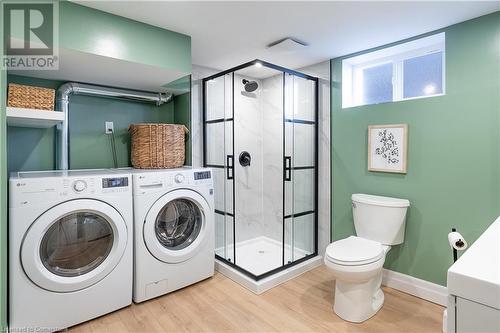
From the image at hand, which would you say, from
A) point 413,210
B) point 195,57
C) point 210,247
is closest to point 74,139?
point 195,57

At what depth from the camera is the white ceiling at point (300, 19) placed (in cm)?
182

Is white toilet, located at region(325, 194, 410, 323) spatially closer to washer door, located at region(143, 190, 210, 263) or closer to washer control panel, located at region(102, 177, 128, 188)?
washer door, located at region(143, 190, 210, 263)

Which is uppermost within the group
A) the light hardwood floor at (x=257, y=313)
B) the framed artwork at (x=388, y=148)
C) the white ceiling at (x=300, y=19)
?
the white ceiling at (x=300, y=19)

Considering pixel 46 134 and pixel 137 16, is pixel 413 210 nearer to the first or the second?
pixel 137 16

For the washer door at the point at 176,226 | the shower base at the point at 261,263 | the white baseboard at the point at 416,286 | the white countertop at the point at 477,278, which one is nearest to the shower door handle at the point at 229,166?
the washer door at the point at 176,226

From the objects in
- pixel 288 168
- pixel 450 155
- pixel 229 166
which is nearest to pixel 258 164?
pixel 229 166

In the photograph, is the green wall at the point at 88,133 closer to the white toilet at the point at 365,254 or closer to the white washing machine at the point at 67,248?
the white washing machine at the point at 67,248

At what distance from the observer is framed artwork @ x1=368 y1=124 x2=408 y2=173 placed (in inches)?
93.0

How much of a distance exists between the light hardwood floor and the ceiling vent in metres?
2.10

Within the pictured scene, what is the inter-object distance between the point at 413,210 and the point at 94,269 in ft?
8.16

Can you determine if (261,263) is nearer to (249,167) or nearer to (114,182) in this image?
(249,167)

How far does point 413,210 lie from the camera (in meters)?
2.34

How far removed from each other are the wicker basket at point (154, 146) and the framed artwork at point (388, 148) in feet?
5.84

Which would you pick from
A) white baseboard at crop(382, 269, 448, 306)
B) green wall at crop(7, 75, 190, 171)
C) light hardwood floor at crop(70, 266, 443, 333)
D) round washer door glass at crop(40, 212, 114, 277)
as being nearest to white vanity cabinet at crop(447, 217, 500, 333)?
light hardwood floor at crop(70, 266, 443, 333)
